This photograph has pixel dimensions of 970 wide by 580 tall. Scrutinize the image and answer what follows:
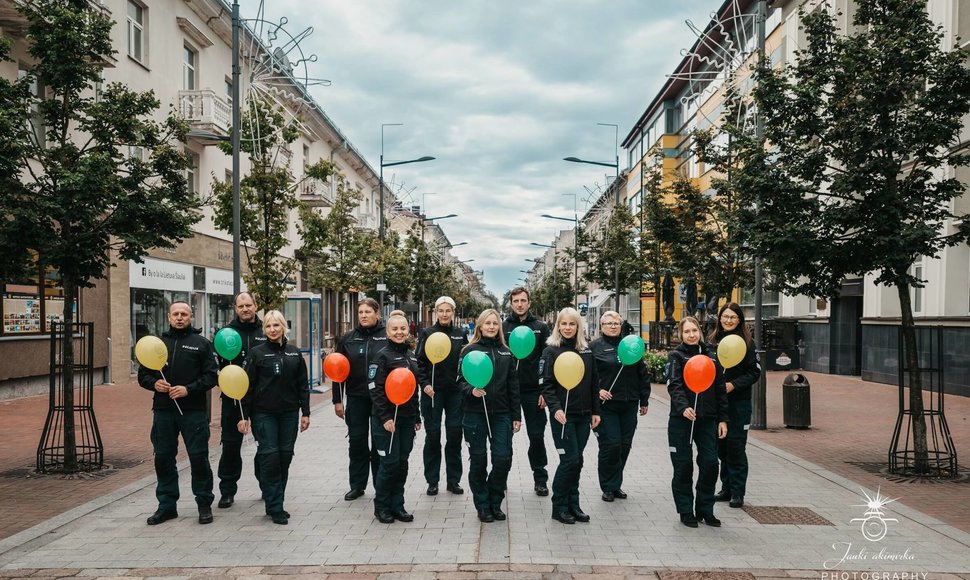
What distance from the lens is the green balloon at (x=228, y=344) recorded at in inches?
285

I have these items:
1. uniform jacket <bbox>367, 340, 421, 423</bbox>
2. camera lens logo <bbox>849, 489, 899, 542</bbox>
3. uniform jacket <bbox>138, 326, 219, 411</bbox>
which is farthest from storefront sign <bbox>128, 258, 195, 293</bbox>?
camera lens logo <bbox>849, 489, 899, 542</bbox>

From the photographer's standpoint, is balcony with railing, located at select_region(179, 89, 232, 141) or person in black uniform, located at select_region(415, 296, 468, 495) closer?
person in black uniform, located at select_region(415, 296, 468, 495)

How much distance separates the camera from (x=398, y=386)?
6566mm

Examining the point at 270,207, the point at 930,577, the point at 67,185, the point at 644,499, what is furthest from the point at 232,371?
the point at 270,207

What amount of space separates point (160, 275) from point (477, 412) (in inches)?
699

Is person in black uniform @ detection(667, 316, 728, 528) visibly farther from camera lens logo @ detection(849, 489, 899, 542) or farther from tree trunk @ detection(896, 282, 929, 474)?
tree trunk @ detection(896, 282, 929, 474)

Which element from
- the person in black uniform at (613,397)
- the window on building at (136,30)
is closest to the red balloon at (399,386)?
the person in black uniform at (613,397)

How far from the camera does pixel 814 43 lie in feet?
30.2

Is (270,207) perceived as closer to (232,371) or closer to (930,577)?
(232,371)

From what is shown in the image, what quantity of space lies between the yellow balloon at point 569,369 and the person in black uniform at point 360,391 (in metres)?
1.68

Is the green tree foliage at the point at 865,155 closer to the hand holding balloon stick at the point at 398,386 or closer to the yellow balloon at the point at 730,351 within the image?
the yellow balloon at the point at 730,351

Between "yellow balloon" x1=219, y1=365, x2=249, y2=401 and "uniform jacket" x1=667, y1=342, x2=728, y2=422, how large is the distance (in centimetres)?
364

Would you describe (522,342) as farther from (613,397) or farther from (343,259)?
(343,259)

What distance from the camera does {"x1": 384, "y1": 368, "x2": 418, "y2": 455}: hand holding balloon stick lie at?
21.6 ft
